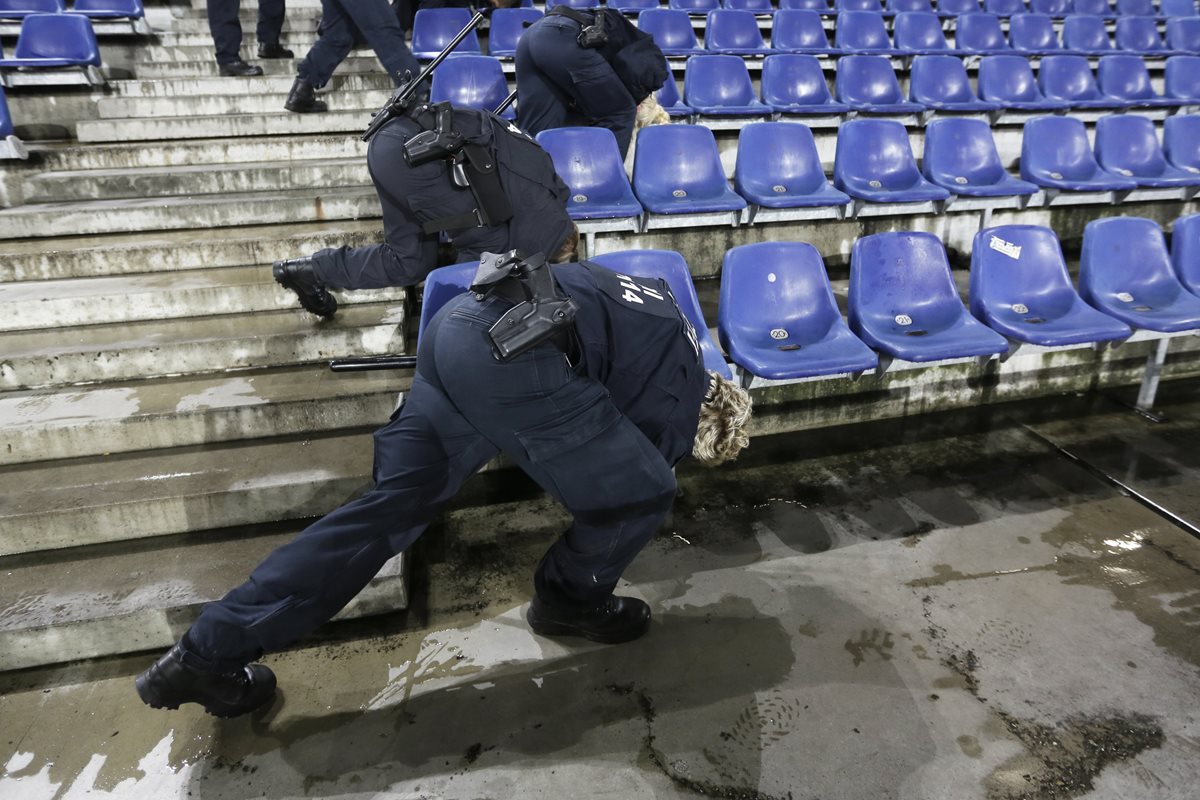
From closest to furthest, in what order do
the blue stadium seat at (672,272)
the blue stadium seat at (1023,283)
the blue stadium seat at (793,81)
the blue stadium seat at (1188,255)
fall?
the blue stadium seat at (672,272), the blue stadium seat at (1023,283), the blue stadium seat at (1188,255), the blue stadium seat at (793,81)

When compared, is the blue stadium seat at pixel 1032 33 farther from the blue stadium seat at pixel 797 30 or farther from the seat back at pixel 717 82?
the seat back at pixel 717 82

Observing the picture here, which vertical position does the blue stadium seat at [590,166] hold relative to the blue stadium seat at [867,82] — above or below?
below

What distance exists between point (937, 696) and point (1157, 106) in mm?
5852

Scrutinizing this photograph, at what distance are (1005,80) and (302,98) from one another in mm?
5101

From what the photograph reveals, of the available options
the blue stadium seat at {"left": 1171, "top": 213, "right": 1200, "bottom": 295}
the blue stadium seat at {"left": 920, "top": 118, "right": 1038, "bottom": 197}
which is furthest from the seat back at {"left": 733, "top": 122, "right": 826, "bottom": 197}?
the blue stadium seat at {"left": 1171, "top": 213, "right": 1200, "bottom": 295}

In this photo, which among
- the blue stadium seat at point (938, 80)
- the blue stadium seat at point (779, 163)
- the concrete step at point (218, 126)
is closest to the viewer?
the blue stadium seat at point (779, 163)

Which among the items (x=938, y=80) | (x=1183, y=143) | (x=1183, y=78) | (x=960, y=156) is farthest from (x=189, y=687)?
(x=1183, y=78)

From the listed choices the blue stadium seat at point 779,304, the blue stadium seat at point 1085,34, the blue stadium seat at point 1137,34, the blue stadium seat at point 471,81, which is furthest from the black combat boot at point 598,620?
the blue stadium seat at point 1137,34

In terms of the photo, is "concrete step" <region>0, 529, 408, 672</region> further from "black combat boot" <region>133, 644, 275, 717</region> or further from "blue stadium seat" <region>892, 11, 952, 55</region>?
"blue stadium seat" <region>892, 11, 952, 55</region>

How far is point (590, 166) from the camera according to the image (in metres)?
3.62

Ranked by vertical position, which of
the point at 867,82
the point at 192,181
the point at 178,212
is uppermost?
the point at 867,82

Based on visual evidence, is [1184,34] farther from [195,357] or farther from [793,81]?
[195,357]

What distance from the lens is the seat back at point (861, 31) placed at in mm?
5973

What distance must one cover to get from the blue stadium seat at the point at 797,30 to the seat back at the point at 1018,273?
3385 mm
